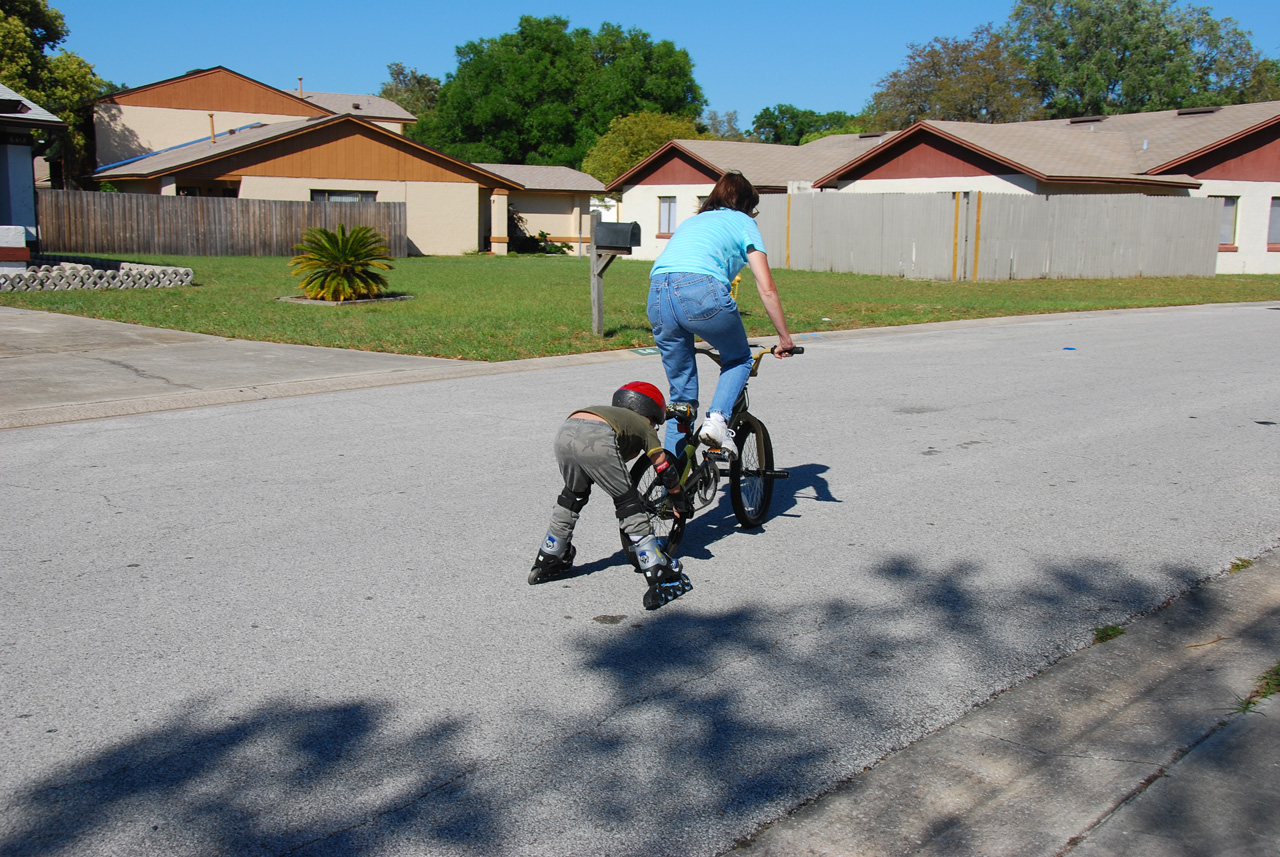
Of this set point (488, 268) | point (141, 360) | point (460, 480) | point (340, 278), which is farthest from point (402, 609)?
point (488, 268)

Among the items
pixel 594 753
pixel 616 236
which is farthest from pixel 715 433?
pixel 616 236

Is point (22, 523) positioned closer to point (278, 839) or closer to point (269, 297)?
point (278, 839)

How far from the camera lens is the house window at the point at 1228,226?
32219mm

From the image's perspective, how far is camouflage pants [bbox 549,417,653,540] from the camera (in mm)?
4500

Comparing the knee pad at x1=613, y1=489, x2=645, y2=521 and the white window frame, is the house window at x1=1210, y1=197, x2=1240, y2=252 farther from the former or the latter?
the knee pad at x1=613, y1=489, x2=645, y2=521

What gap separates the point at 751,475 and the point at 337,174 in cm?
3443

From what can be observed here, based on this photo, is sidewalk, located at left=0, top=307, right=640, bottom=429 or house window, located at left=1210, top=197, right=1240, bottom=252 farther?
house window, located at left=1210, top=197, right=1240, bottom=252

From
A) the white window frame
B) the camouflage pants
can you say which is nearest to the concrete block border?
the white window frame

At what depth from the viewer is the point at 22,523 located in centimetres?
565

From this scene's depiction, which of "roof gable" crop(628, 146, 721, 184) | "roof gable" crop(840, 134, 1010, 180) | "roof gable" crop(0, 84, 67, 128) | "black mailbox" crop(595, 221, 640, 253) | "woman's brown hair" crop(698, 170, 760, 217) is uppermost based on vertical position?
"roof gable" crop(628, 146, 721, 184)

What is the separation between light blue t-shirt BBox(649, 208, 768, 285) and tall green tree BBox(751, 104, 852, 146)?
105 m

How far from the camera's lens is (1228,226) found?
32375 millimetres

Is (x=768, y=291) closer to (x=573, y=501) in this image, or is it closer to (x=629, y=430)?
(x=629, y=430)

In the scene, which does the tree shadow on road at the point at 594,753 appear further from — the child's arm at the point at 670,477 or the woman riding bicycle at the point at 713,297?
the woman riding bicycle at the point at 713,297
